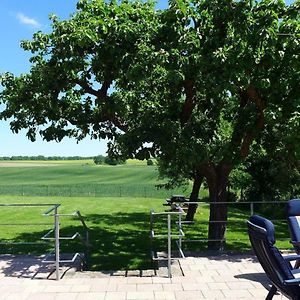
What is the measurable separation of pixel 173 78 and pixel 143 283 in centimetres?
328

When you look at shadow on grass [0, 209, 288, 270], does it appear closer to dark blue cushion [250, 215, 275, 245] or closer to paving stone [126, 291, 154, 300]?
paving stone [126, 291, 154, 300]

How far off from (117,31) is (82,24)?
641mm

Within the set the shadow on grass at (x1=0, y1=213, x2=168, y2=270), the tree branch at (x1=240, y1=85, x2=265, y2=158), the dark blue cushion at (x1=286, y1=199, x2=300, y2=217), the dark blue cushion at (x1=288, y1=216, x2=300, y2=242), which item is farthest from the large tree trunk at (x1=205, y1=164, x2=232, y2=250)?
the dark blue cushion at (x1=288, y1=216, x2=300, y2=242)

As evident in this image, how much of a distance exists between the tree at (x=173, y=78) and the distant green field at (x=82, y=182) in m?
25.4

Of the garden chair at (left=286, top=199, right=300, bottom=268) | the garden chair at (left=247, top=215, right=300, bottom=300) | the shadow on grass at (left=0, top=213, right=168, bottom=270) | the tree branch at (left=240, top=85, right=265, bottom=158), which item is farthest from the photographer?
the shadow on grass at (left=0, top=213, right=168, bottom=270)

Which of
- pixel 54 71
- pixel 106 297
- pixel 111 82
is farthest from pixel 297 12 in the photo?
pixel 106 297

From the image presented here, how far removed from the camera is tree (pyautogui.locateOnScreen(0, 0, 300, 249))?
7.47 metres

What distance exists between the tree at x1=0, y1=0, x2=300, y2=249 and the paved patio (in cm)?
184

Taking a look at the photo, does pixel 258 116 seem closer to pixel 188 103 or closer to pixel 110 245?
pixel 188 103

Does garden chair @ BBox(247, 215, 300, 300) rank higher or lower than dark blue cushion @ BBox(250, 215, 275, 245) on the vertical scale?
lower

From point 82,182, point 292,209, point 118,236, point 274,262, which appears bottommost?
point 118,236

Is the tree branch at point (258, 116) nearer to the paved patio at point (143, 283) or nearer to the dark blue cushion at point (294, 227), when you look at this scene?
the paved patio at point (143, 283)

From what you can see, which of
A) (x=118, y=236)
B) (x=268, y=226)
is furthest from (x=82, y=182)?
(x=268, y=226)

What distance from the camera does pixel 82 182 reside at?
58.0 meters
